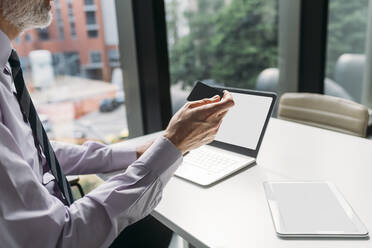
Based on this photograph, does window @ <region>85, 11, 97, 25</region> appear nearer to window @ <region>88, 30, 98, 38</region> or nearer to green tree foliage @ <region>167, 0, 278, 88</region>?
window @ <region>88, 30, 98, 38</region>

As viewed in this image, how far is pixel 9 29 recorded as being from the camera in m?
0.98

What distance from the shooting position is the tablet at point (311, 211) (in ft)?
2.71

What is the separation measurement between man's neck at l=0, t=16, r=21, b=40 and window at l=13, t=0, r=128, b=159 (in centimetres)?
74

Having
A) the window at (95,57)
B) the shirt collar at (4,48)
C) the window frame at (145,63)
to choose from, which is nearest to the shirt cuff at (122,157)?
the shirt collar at (4,48)

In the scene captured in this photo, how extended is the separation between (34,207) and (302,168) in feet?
2.70

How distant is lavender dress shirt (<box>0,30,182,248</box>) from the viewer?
0.72 meters

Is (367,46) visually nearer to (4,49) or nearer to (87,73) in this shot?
(87,73)

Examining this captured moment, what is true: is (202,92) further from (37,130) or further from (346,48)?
(346,48)

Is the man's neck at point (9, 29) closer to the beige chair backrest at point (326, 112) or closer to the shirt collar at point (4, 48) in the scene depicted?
the shirt collar at point (4, 48)

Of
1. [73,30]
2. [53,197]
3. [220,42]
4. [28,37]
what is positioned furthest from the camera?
[220,42]

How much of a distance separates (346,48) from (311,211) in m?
2.27

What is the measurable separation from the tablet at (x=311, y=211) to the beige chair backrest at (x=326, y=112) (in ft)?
2.23

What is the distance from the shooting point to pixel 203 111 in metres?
0.95

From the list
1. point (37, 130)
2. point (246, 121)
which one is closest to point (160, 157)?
point (37, 130)
